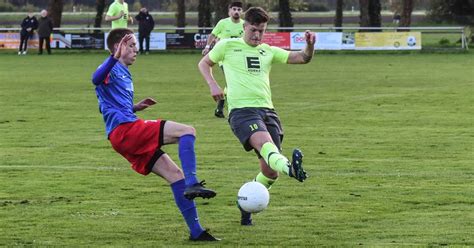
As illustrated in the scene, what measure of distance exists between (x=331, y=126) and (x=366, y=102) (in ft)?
15.8

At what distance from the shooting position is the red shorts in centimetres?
877

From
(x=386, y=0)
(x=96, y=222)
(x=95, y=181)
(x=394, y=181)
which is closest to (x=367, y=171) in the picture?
(x=394, y=181)

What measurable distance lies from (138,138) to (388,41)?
40472 mm

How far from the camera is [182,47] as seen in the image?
163ft

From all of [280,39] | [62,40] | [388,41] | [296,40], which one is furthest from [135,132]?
[62,40]

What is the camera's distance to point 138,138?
28.8ft

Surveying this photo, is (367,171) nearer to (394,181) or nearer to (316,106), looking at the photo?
Result: (394,181)

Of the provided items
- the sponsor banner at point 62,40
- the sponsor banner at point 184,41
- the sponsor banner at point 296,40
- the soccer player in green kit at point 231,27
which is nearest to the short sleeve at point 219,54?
the soccer player in green kit at point 231,27

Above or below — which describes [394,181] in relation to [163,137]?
below

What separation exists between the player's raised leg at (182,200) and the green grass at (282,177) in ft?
0.56

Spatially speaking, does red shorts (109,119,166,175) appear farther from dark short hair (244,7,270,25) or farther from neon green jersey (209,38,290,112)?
dark short hair (244,7,270,25)

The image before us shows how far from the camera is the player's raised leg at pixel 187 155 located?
8345mm

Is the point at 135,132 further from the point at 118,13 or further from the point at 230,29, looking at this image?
the point at 118,13

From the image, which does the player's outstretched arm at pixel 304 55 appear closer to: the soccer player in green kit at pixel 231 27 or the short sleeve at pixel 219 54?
the short sleeve at pixel 219 54
